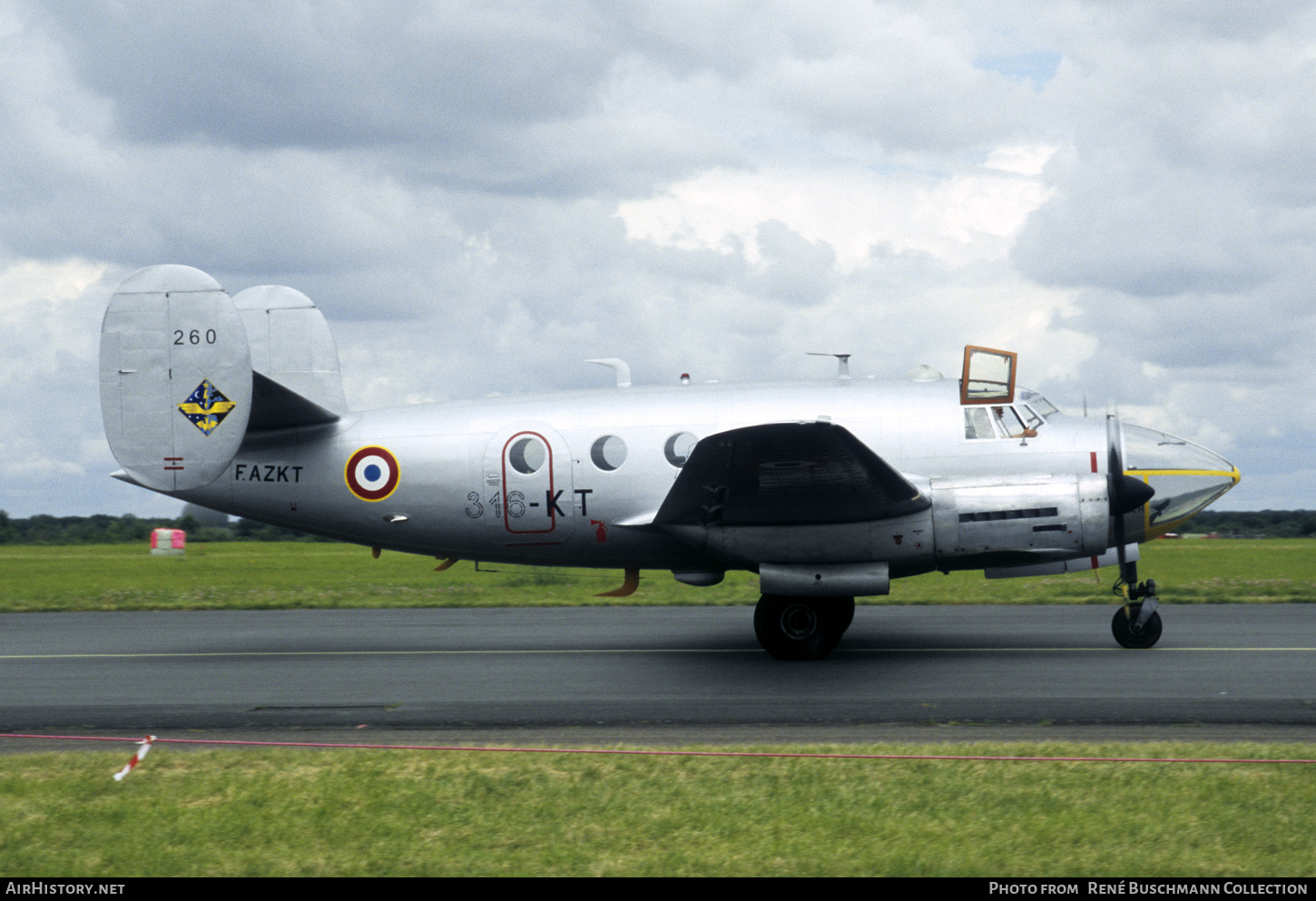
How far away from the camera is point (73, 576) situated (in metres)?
34.3

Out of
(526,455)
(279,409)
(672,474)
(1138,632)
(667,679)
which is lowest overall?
(667,679)

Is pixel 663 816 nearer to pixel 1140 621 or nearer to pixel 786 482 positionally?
pixel 786 482

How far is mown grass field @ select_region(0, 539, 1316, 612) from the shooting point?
21.9m

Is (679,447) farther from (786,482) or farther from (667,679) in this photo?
(667,679)

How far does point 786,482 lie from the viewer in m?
12.1

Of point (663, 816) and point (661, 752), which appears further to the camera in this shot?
point (661, 752)

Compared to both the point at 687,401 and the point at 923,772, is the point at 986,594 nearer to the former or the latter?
the point at 687,401

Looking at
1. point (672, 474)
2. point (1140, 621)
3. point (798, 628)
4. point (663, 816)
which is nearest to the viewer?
point (663, 816)

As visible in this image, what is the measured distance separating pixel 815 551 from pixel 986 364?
Answer: 3.44 metres

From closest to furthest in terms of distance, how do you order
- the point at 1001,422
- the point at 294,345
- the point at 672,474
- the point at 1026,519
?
the point at 1026,519 → the point at 1001,422 → the point at 672,474 → the point at 294,345

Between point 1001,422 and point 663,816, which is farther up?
point 1001,422

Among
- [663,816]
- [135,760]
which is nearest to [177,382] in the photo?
[135,760]

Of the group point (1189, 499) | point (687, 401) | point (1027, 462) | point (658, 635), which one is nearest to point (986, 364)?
point (1027, 462)

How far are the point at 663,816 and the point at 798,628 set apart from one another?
6.88m
